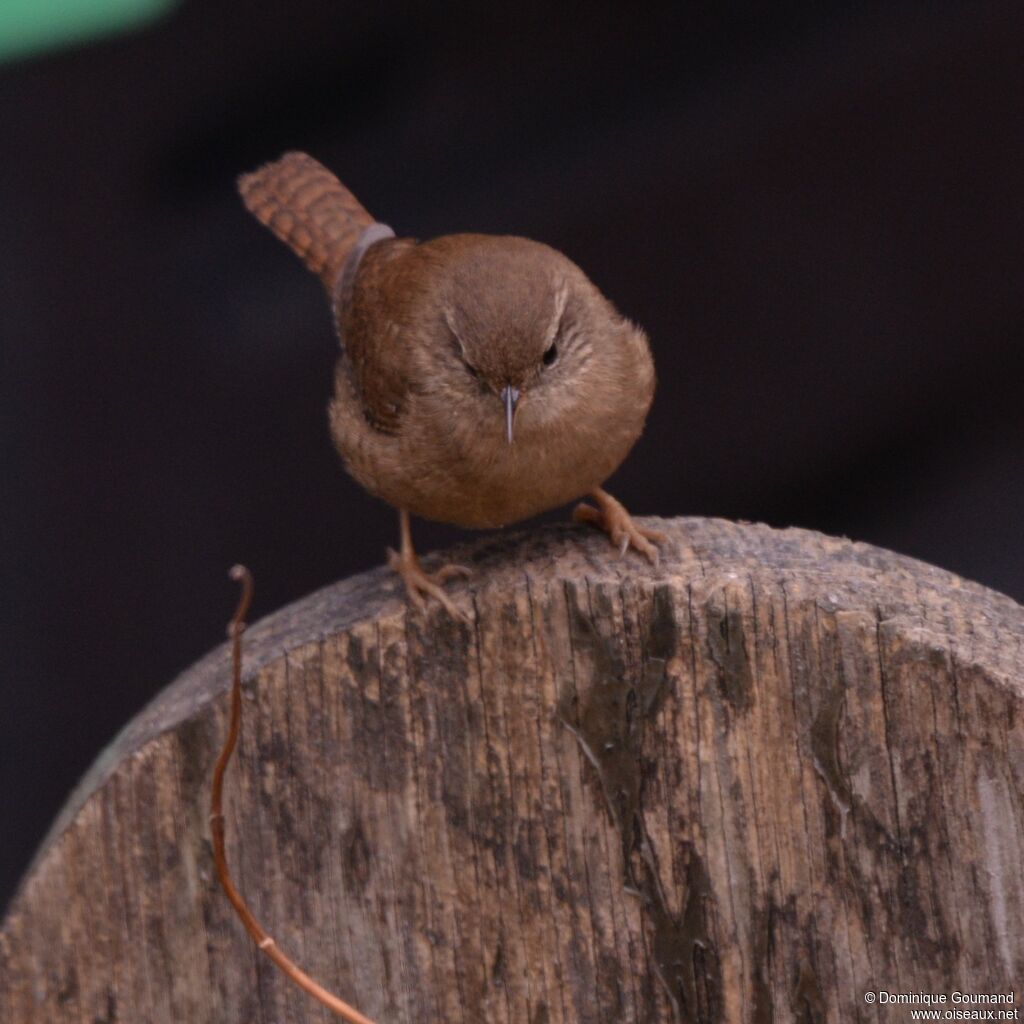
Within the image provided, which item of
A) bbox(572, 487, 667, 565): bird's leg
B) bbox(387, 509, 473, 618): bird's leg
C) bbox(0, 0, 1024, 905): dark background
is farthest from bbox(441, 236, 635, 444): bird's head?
bbox(0, 0, 1024, 905): dark background

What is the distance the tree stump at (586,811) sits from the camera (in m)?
2.11

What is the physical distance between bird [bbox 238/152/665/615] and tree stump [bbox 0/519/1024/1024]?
0.55 meters

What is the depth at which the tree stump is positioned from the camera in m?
2.11

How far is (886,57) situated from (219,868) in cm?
285

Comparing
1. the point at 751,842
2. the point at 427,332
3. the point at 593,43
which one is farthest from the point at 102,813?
the point at 593,43

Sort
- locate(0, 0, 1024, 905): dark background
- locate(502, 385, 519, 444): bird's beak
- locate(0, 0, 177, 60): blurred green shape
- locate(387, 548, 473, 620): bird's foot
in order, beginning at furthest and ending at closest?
locate(0, 0, 1024, 905): dark background < locate(0, 0, 177, 60): blurred green shape < locate(502, 385, 519, 444): bird's beak < locate(387, 548, 473, 620): bird's foot

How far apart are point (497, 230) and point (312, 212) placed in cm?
78

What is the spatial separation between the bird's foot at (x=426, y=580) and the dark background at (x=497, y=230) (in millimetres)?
2054

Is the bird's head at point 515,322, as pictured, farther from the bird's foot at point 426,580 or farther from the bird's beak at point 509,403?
the bird's foot at point 426,580

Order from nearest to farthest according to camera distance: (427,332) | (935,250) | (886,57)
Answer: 1. (427,332)
2. (886,57)
3. (935,250)

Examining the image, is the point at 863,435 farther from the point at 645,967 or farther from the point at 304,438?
the point at 645,967

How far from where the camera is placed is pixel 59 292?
14.4 feet

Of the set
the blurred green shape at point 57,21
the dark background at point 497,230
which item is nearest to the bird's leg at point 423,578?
the dark background at point 497,230

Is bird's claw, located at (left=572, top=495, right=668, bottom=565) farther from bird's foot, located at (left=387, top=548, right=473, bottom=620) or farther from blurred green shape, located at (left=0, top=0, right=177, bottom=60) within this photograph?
blurred green shape, located at (left=0, top=0, right=177, bottom=60)
